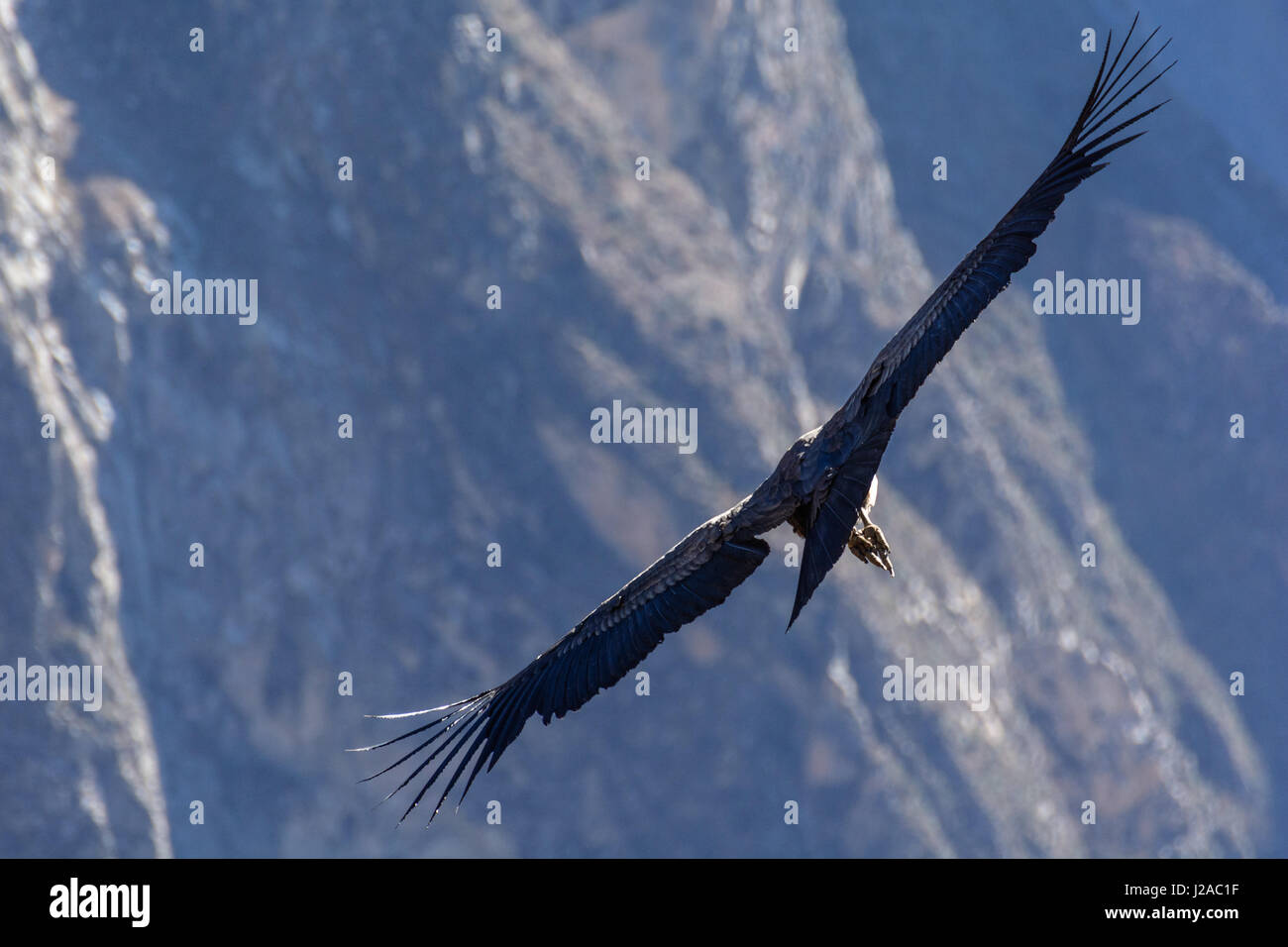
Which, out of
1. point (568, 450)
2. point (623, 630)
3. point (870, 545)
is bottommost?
point (623, 630)

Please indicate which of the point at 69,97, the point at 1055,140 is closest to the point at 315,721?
the point at 69,97

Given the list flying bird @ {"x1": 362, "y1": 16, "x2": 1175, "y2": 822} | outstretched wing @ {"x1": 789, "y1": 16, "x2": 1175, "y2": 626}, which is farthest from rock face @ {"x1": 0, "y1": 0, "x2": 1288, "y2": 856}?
outstretched wing @ {"x1": 789, "y1": 16, "x2": 1175, "y2": 626}

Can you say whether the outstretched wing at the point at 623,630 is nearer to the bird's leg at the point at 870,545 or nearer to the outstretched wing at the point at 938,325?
the bird's leg at the point at 870,545

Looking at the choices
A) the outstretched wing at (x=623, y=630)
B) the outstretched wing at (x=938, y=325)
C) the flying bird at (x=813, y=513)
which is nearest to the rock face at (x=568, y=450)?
the outstretched wing at (x=623, y=630)

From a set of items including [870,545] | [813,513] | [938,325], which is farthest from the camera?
[870,545]

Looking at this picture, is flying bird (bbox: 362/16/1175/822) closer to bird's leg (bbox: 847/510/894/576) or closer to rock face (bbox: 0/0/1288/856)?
bird's leg (bbox: 847/510/894/576)

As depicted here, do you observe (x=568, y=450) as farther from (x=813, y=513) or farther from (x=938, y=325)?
(x=813, y=513)

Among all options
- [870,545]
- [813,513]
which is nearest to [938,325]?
Result: [813,513]
